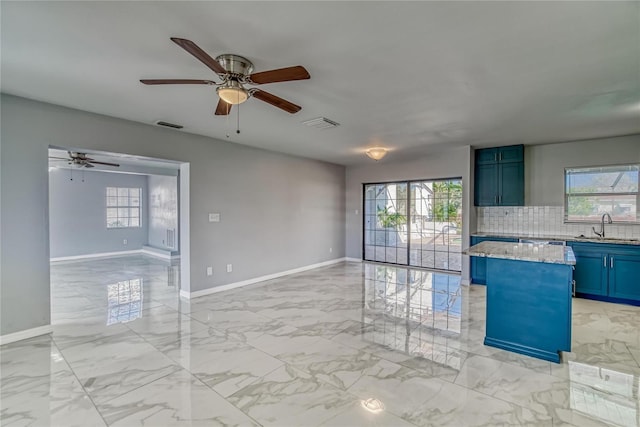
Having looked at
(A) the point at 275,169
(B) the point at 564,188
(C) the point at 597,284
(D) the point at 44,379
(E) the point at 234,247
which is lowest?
(D) the point at 44,379

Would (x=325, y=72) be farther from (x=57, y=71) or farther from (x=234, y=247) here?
(x=234, y=247)

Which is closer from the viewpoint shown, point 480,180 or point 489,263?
point 489,263

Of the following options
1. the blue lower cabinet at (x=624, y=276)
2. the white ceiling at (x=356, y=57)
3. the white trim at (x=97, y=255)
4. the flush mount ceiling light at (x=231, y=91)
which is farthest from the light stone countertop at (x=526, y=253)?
the white trim at (x=97, y=255)

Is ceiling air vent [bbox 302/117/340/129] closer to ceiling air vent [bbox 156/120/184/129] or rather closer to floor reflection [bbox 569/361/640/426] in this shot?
ceiling air vent [bbox 156/120/184/129]

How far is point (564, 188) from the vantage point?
17.1 ft

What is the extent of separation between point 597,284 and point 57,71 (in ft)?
23.7

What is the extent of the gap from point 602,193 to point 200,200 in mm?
6640

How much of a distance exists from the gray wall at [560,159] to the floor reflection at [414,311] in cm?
221

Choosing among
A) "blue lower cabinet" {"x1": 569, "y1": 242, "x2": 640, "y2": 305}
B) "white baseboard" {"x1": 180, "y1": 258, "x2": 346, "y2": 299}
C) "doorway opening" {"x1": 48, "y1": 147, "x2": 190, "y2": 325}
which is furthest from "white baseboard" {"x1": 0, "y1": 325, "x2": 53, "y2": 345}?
"blue lower cabinet" {"x1": 569, "y1": 242, "x2": 640, "y2": 305}

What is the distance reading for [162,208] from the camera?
364 inches

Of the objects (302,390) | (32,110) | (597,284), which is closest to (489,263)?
(302,390)

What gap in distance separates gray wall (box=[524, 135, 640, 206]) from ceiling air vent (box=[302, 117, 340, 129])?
12.9 feet

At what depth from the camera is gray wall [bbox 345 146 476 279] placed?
18.5ft

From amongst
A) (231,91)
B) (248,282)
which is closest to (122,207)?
(248,282)
